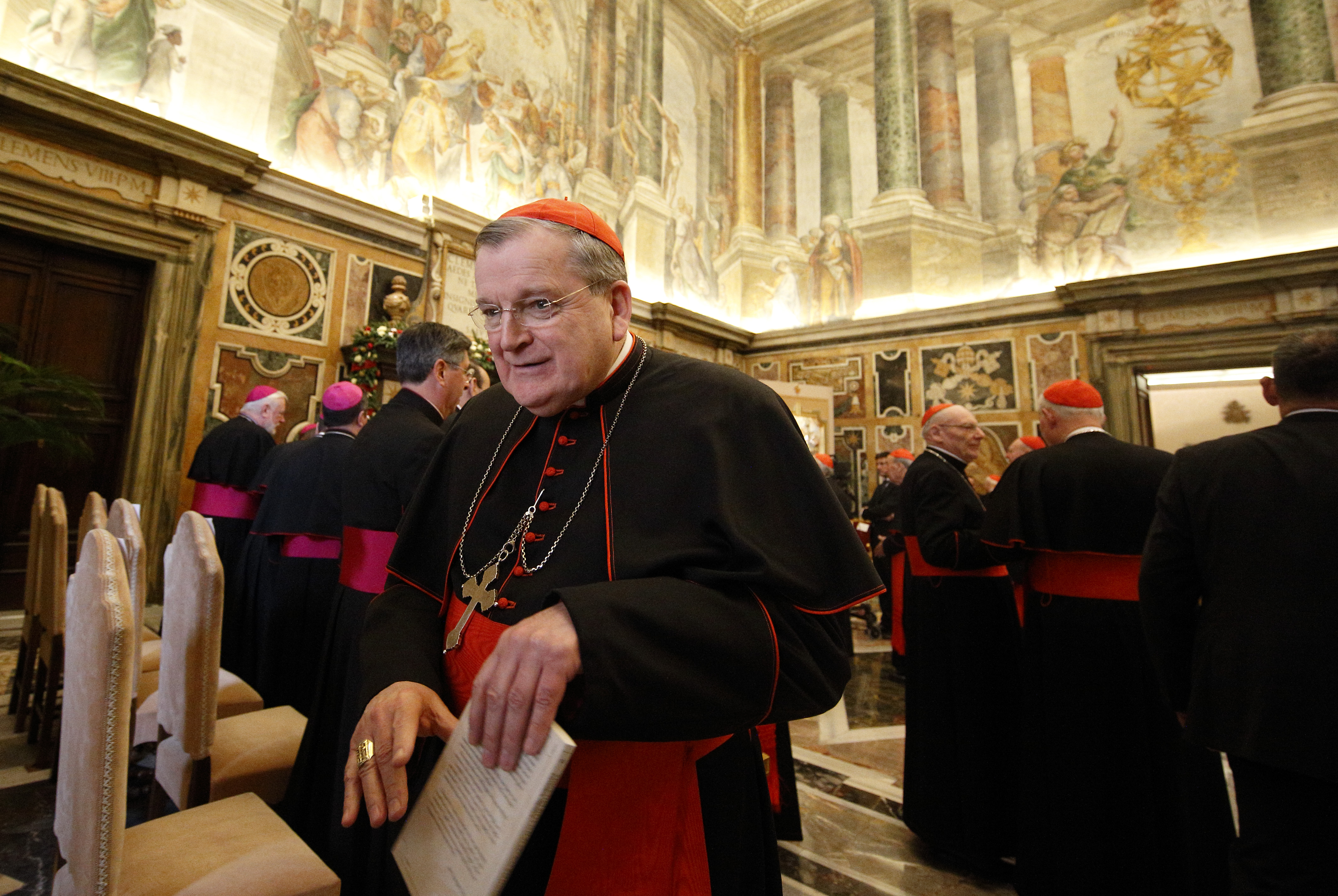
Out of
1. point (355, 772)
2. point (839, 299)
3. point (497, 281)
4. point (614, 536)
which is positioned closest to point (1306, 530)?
point (614, 536)

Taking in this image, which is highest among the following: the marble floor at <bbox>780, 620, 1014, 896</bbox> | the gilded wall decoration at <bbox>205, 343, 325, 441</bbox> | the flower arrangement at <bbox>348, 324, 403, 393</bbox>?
the flower arrangement at <bbox>348, 324, 403, 393</bbox>

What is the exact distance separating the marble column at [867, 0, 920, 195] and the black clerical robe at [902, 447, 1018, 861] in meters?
9.15

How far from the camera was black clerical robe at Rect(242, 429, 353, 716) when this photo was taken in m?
3.05

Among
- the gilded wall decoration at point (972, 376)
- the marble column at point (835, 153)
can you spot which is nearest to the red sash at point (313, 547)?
the gilded wall decoration at point (972, 376)

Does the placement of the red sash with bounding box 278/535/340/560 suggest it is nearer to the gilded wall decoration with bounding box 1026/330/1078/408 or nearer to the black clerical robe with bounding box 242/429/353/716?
the black clerical robe with bounding box 242/429/353/716

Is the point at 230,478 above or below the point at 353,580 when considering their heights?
above

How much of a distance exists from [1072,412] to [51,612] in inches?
184

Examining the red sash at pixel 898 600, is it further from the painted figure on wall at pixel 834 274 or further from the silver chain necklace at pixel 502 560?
the painted figure on wall at pixel 834 274

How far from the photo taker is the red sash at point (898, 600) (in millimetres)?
5723

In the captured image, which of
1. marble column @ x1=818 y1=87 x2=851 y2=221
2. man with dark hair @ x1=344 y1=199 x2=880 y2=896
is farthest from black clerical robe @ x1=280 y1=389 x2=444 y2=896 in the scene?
marble column @ x1=818 y1=87 x2=851 y2=221

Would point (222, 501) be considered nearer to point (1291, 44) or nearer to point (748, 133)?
point (748, 133)

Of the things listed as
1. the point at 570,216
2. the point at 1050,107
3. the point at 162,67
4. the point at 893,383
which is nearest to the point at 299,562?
the point at 570,216

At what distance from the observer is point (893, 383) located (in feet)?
33.6

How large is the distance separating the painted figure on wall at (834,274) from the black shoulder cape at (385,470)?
9938mm
